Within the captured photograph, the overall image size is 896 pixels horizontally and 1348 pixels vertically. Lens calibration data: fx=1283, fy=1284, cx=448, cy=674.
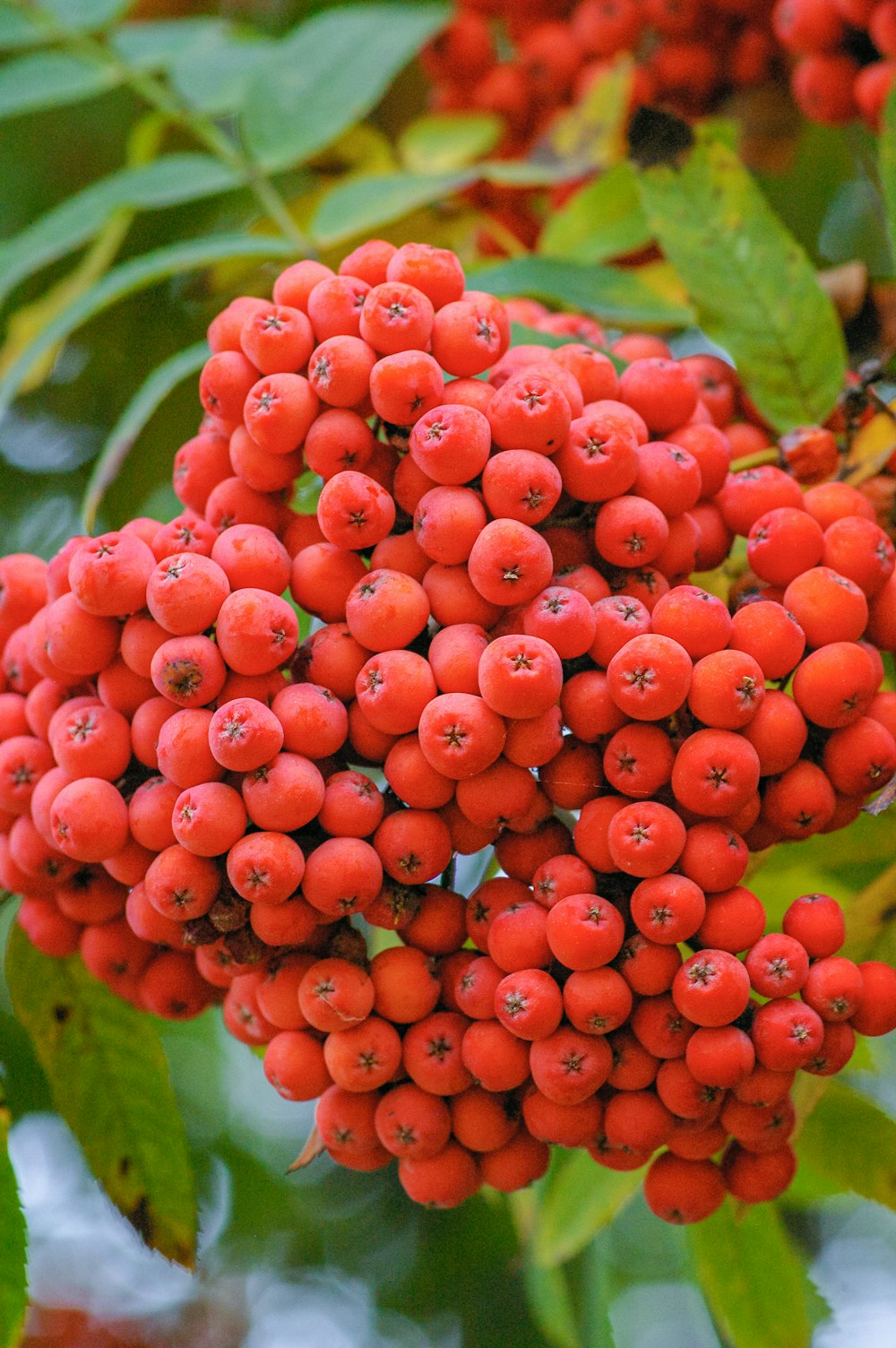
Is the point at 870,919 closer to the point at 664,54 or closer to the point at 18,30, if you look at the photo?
the point at 664,54

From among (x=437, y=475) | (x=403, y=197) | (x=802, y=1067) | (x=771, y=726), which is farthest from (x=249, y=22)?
(x=802, y=1067)

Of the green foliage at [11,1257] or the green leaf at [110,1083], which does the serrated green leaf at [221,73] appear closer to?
the green leaf at [110,1083]

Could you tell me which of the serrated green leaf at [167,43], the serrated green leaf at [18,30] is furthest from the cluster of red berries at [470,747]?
the serrated green leaf at [18,30]

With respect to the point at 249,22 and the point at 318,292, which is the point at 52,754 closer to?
the point at 318,292

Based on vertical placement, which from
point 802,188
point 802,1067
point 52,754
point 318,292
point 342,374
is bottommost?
point 802,1067

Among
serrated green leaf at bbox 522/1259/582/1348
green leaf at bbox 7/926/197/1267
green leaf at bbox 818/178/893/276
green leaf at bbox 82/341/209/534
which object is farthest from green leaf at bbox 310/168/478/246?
serrated green leaf at bbox 522/1259/582/1348

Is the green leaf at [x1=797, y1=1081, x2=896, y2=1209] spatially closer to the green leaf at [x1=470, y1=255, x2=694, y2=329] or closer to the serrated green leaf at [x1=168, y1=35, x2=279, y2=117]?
the green leaf at [x1=470, y1=255, x2=694, y2=329]
